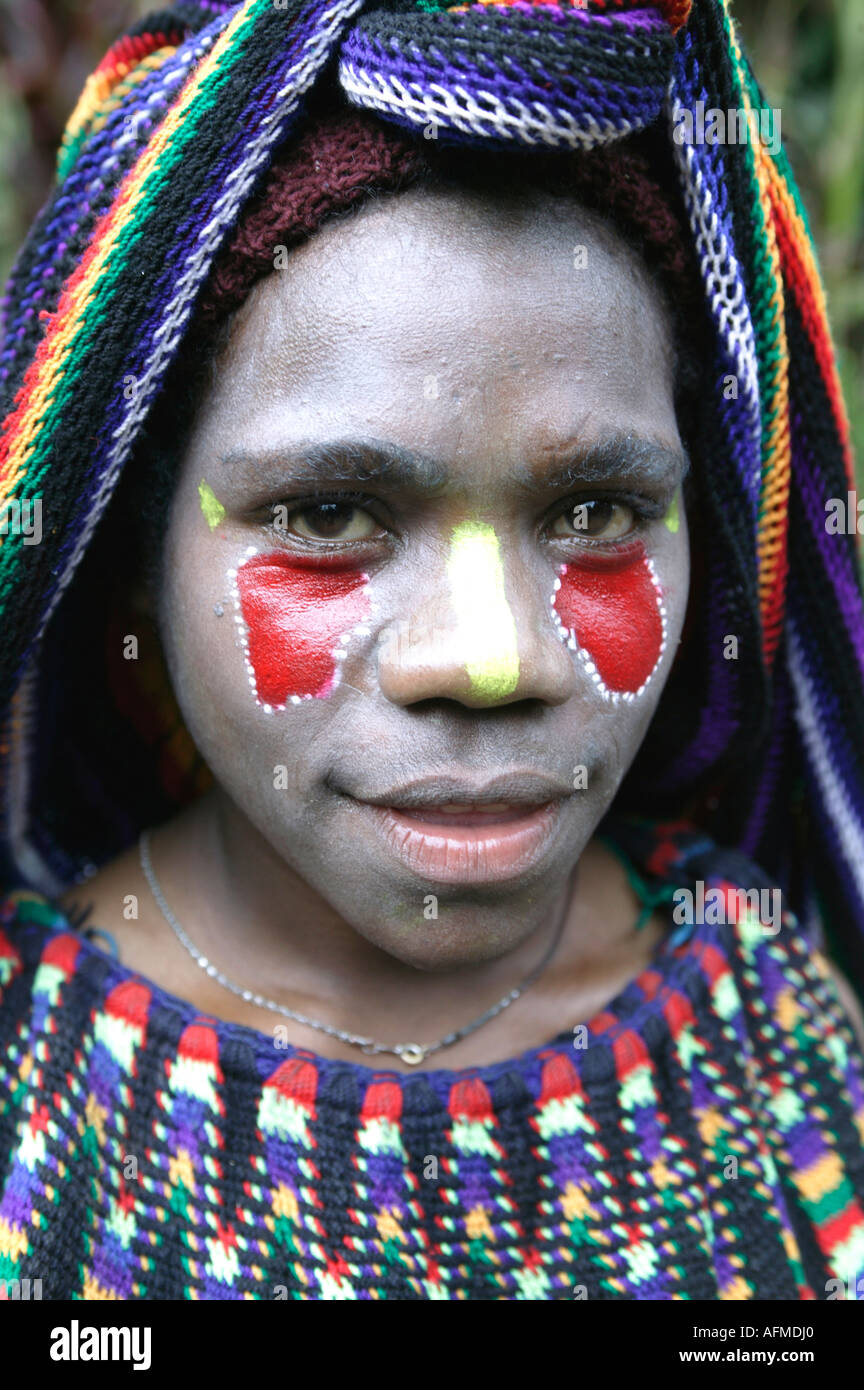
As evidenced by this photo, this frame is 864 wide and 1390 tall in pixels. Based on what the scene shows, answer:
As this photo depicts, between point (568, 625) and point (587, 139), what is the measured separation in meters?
0.54

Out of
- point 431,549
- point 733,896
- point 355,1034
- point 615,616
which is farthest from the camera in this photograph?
point 733,896

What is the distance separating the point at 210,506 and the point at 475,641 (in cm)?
39

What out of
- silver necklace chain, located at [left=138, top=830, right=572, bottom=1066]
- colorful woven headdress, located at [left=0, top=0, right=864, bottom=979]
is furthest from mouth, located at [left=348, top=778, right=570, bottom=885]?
colorful woven headdress, located at [left=0, top=0, right=864, bottom=979]

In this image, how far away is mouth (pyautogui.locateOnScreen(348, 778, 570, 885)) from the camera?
137 cm

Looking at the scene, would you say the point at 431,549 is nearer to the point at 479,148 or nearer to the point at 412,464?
the point at 412,464

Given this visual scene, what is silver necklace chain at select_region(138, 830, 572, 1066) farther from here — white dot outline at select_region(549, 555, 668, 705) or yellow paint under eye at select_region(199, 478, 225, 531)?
yellow paint under eye at select_region(199, 478, 225, 531)

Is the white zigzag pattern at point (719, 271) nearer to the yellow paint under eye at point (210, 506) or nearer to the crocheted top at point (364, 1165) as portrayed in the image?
the yellow paint under eye at point (210, 506)

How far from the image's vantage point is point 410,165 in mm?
1333

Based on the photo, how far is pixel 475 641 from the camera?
1292 mm

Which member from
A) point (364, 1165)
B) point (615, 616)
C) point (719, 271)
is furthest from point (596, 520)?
point (364, 1165)

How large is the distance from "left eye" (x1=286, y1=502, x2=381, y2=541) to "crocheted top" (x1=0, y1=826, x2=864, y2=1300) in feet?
2.15

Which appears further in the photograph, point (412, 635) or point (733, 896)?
point (733, 896)

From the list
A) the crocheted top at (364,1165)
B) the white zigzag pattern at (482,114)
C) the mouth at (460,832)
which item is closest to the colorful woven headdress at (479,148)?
the white zigzag pattern at (482,114)

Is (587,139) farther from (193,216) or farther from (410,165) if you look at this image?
(193,216)
